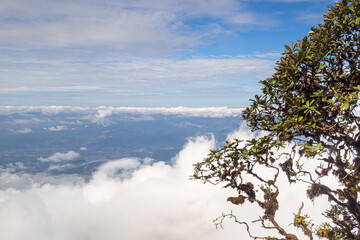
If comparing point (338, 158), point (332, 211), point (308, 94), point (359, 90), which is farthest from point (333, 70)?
point (332, 211)

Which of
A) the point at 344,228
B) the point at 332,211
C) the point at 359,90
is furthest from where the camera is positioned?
the point at 332,211

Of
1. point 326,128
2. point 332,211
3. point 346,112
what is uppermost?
point 346,112

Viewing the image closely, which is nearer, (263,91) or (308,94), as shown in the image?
(308,94)

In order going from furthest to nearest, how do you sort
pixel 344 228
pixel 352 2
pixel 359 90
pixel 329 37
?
pixel 344 228, pixel 329 37, pixel 352 2, pixel 359 90

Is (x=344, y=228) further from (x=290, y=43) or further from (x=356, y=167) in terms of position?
(x=290, y=43)

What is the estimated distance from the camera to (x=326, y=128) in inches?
273

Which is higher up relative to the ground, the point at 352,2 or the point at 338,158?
the point at 352,2

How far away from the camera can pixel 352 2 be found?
6.36 meters

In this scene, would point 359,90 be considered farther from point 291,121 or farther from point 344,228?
point 344,228

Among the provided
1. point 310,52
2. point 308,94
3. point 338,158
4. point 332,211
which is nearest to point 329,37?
point 310,52

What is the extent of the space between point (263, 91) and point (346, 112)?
2643 mm

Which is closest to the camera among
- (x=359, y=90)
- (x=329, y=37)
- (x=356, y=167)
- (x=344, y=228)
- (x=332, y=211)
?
(x=359, y=90)

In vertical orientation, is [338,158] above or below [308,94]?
below

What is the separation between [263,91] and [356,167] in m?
3.86
